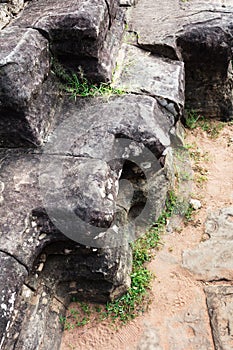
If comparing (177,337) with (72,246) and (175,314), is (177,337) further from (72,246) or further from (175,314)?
(72,246)

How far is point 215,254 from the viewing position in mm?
2844

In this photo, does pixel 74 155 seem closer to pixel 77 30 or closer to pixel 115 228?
pixel 115 228

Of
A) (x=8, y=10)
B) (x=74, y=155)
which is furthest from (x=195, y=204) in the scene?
(x=8, y=10)

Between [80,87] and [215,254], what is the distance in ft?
5.03

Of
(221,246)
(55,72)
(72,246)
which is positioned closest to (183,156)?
(221,246)

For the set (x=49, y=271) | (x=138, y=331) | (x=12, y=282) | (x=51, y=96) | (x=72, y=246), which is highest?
(x=51, y=96)

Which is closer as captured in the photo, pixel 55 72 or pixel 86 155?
pixel 86 155

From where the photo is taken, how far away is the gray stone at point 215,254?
8.97 ft

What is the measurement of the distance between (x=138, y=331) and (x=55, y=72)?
178 centimetres

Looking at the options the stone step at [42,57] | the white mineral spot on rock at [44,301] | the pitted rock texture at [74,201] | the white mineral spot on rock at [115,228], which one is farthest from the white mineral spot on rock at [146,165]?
the white mineral spot on rock at [44,301]

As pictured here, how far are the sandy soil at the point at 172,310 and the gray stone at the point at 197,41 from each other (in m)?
1.00

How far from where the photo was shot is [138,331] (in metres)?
2.50

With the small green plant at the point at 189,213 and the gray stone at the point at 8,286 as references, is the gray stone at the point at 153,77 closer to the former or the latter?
the small green plant at the point at 189,213

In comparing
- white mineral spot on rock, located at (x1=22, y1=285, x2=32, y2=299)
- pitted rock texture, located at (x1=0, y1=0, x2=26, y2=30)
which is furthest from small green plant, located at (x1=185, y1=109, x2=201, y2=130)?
white mineral spot on rock, located at (x1=22, y1=285, x2=32, y2=299)
